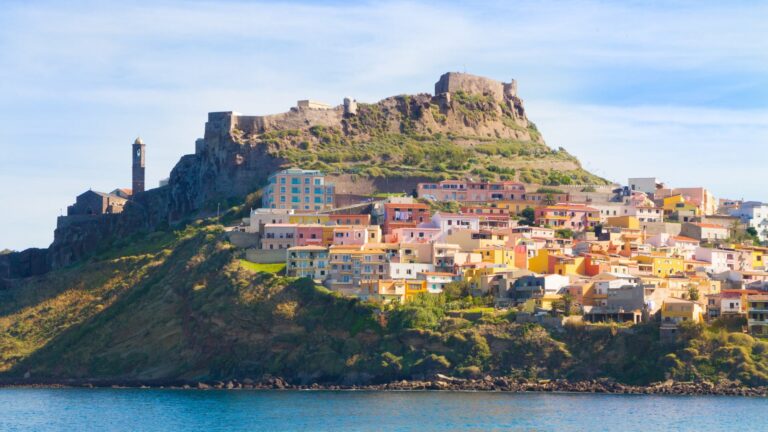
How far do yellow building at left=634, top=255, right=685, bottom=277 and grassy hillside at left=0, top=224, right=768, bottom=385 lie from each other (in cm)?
1212

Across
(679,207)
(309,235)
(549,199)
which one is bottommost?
(309,235)

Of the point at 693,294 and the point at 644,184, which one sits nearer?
the point at 693,294

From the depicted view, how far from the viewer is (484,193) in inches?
4365

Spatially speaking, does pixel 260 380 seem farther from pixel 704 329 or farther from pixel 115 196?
pixel 115 196

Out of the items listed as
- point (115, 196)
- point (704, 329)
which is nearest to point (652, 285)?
point (704, 329)

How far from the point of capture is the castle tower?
13675cm

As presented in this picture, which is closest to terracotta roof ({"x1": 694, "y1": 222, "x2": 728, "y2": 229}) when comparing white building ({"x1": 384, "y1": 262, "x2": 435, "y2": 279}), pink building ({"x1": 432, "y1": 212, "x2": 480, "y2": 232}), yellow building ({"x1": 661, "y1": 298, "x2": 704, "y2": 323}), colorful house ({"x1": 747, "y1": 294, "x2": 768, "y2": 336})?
pink building ({"x1": 432, "y1": 212, "x2": 480, "y2": 232})

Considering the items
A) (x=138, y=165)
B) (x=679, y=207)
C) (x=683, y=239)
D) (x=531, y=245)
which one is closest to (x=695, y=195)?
(x=679, y=207)

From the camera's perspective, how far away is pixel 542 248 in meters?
97.0

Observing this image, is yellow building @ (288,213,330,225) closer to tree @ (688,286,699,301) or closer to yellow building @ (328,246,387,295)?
yellow building @ (328,246,387,295)

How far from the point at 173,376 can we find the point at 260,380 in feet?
20.4

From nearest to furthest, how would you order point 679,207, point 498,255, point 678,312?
point 678,312 → point 498,255 → point 679,207

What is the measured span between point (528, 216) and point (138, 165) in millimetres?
42361

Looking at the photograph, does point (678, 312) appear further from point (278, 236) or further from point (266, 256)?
point (278, 236)
